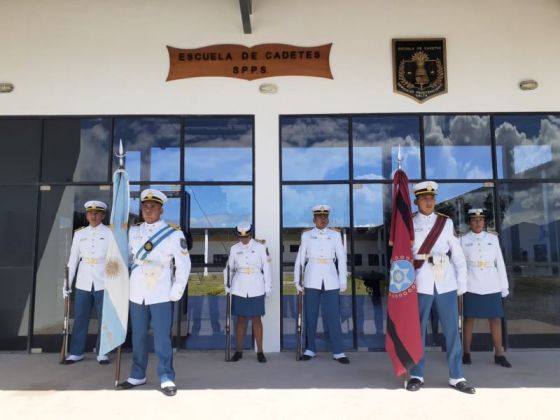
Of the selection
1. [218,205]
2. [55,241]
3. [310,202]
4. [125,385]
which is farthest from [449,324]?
[55,241]

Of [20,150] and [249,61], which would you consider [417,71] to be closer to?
[249,61]

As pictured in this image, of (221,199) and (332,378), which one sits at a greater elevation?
(221,199)

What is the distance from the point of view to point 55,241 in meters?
5.56

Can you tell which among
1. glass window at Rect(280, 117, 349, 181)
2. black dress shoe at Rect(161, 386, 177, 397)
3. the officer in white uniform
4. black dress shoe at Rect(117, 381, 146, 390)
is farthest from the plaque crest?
black dress shoe at Rect(117, 381, 146, 390)

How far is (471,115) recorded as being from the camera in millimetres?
5641

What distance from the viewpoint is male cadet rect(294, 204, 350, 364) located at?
4.95 m

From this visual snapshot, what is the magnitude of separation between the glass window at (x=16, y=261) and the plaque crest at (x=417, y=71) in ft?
14.6

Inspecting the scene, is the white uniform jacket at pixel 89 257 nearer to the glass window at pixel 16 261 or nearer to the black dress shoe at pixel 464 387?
the glass window at pixel 16 261

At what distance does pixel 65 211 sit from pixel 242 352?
261cm

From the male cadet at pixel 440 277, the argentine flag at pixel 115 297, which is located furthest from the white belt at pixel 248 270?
the male cadet at pixel 440 277

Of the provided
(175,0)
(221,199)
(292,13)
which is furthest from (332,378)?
(175,0)

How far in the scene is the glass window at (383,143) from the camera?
18.5 ft

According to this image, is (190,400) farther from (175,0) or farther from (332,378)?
(175,0)

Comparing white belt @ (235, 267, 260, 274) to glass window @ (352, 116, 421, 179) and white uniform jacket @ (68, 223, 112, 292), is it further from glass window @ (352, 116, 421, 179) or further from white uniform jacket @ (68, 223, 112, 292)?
glass window @ (352, 116, 421, 179)
